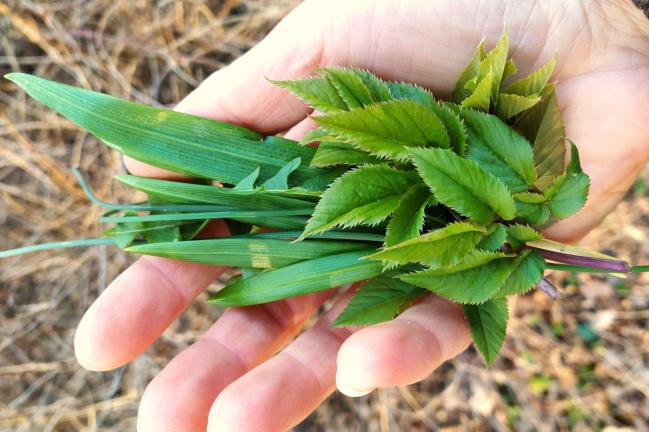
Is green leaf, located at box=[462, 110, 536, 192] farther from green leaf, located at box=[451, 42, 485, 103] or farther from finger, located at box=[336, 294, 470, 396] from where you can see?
finger, located at box=[336, 294, 470, 396]

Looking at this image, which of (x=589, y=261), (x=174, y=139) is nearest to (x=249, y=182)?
(x=174, y=139)

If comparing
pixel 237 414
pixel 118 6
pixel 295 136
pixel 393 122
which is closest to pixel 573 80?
pixel 393 122

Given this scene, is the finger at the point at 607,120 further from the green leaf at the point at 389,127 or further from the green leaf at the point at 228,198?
the green leaf at the point at 228,198

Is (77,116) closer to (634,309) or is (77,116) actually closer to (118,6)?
(118,6)

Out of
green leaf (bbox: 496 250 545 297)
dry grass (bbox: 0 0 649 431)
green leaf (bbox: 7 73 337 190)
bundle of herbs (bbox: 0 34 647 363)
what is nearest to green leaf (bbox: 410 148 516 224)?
bundle of herbs (bbox: 0 34 647 363)

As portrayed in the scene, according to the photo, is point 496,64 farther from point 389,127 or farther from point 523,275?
point 523,275

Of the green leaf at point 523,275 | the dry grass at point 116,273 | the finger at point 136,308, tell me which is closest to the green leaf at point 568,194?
the green leaf at point 523,275

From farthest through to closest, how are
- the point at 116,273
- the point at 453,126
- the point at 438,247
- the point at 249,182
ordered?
the point at 116,273
the point at 249,182
the point at 453,126
the point at 438,247
